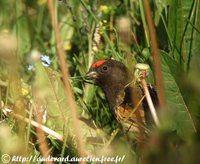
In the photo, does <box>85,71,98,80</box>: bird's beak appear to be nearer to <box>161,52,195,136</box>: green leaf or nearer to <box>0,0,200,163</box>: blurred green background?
<box>0,0,200,163</box>: blurred green background

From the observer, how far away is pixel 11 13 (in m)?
5.16

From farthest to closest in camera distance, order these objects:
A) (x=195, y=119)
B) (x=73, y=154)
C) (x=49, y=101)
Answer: (x=49, y=101)
(x=73, y=154)
(x=195, y=119)

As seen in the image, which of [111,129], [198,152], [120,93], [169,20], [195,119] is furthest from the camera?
[120,93]

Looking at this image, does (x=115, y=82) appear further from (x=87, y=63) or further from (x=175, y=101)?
(x=175, y=101)

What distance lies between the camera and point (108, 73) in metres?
4.24

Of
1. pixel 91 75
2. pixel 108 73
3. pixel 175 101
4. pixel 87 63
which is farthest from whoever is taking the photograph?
pixel 87 63

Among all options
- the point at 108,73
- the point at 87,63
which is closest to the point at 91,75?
the point at 108,73

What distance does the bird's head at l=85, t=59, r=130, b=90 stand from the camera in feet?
13.3

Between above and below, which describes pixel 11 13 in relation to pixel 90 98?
above

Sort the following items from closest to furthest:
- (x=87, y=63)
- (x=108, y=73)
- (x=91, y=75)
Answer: (x=91, y=75) < (x=108, y=73) < (x=87, y=63)

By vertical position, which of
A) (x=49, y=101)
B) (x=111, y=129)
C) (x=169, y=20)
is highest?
(x=169, y=20)

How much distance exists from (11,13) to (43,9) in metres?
0.31

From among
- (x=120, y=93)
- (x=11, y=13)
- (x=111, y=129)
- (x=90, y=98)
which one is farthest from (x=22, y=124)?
(x=11, y=13)

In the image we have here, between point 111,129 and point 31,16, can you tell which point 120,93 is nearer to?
point 111,129
